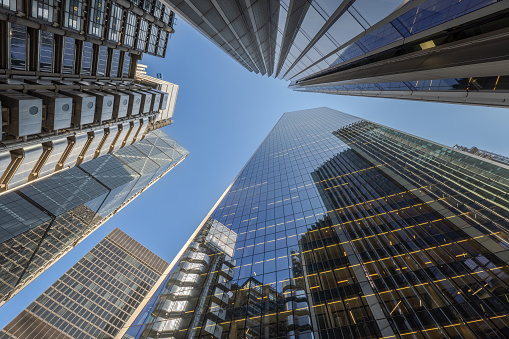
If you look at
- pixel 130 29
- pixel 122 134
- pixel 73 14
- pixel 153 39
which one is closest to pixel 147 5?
pixel 153 39

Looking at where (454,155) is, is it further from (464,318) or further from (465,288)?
(464,318)

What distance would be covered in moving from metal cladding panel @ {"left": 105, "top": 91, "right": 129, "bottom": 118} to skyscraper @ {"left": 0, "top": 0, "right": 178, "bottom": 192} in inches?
4.1

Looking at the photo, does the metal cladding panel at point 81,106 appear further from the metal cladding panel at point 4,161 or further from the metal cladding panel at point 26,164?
the metal cladding panel at point 4,161

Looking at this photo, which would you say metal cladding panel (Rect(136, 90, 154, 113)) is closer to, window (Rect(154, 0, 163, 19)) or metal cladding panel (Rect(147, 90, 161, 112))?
metal cladding panel (Rect(147, 90, 161, 112))

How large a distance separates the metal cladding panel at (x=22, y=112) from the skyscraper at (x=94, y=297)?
366 ft

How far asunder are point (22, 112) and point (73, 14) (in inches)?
611

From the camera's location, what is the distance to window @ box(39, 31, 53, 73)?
69.0 ft

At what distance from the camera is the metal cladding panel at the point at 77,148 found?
22.4 meters

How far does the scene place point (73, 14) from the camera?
23641mm

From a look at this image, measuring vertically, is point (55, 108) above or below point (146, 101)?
above

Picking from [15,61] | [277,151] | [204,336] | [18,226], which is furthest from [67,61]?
[277,151]

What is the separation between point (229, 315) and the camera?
22.2 meters

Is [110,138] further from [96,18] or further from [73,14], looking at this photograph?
[96,18]

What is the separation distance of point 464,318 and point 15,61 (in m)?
39.3
